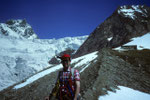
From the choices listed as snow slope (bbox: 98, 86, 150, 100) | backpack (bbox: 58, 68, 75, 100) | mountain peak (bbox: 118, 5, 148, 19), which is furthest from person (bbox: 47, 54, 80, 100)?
mountain peak (bbox: 118, 5, 148, 19)

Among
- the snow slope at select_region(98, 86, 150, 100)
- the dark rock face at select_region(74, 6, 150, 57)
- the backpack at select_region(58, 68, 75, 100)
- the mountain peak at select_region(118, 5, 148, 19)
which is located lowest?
the snow slope at select_region(98, 86, 150, 100)

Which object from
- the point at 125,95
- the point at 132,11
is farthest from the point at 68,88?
the point at 132,11

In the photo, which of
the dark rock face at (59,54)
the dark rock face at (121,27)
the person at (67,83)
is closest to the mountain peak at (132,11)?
the dark rock face at (121,27)

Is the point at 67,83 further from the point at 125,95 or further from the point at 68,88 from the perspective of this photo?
the point at 125,95

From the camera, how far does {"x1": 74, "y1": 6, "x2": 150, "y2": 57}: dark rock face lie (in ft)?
204

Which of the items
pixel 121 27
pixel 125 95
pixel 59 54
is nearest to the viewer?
pixel 125 95

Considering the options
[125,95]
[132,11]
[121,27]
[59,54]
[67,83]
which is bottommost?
[125,95]

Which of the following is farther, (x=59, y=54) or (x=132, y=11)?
(x=59, y=54)

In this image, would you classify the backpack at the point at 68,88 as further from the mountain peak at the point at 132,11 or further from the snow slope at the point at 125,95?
the mountain peak at the point at 132,11

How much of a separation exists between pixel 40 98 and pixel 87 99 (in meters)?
7.17

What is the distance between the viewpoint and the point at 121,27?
68125 mm

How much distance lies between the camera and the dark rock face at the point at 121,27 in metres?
62.3

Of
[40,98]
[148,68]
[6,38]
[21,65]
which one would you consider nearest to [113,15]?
[148,68]

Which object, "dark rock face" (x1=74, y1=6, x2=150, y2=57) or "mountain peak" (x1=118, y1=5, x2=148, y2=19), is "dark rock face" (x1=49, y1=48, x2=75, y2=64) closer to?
"dark rock face" (x1=74, y1=6, x2=150, y2=57)
